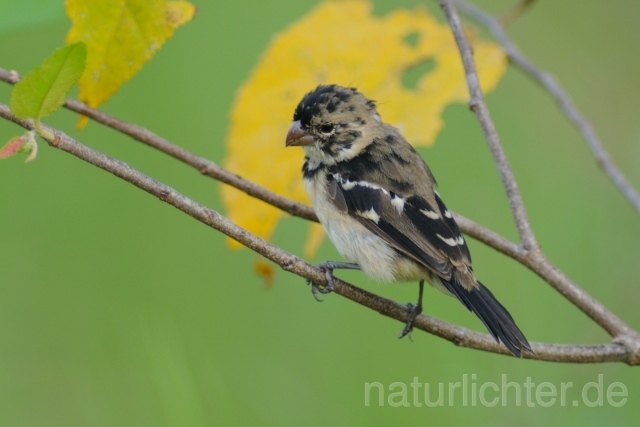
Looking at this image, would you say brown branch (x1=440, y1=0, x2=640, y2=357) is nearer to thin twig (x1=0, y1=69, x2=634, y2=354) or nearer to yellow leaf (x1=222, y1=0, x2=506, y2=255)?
thin twig (x1=0, y1=69, x2=634, y2=354)

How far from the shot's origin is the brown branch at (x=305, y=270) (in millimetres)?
2381

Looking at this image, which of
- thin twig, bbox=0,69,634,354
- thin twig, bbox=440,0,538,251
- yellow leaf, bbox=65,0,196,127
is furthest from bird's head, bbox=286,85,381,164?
yellow leaf, bbox=65,0,196,127

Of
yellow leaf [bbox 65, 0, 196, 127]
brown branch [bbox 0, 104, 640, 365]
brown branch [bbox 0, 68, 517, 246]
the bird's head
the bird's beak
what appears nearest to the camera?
brown branch [bbox 0, 104, 640, 365]

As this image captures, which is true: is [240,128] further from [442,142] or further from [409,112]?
[442,142]

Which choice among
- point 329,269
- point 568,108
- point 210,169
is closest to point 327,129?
point 210,169

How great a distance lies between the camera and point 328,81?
3.34 meters

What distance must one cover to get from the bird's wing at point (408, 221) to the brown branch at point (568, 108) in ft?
2.08

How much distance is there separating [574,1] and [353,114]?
11.0ft

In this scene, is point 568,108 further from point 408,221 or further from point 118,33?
point 118,33

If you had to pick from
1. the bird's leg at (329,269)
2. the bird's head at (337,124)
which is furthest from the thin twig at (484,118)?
the bird's leg at (329,269)

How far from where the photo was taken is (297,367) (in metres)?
4.34

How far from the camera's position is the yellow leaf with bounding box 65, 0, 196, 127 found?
265cm

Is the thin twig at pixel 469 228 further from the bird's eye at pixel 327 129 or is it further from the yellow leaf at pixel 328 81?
the bird's eye at pixel 327 129

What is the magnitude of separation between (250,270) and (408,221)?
236 cm
